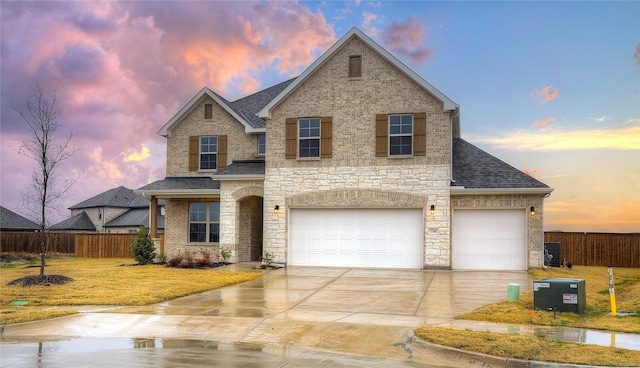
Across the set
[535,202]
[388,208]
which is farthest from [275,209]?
[535,202]

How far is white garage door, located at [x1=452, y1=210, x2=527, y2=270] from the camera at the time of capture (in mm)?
22750

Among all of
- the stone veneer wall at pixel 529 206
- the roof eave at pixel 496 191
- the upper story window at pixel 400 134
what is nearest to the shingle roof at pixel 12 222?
the upper story window at pixel 400 134

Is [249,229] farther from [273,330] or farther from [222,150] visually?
[273,330]

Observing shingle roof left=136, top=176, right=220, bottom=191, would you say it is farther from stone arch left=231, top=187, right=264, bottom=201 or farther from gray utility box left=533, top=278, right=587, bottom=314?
gray utility box left=533, top=278, right=587, bottom=314

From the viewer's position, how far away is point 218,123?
28.3 m

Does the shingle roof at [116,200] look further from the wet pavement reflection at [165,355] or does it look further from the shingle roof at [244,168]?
the wet pavement reflection at [165,355]

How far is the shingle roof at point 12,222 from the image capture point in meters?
→ 54.3

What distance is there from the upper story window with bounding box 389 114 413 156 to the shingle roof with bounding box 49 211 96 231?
131ft

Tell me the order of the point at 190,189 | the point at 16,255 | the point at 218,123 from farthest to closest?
Result: the point at 16,255
the point at 218,123
the point at 190,189

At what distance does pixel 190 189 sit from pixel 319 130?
22.1ft

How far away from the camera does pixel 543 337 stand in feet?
35.3

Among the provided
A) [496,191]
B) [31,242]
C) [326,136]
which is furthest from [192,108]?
[31,242]

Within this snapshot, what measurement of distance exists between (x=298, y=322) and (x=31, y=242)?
Answer: 38.1 m

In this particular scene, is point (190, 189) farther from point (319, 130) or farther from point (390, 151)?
point (390, 151)
